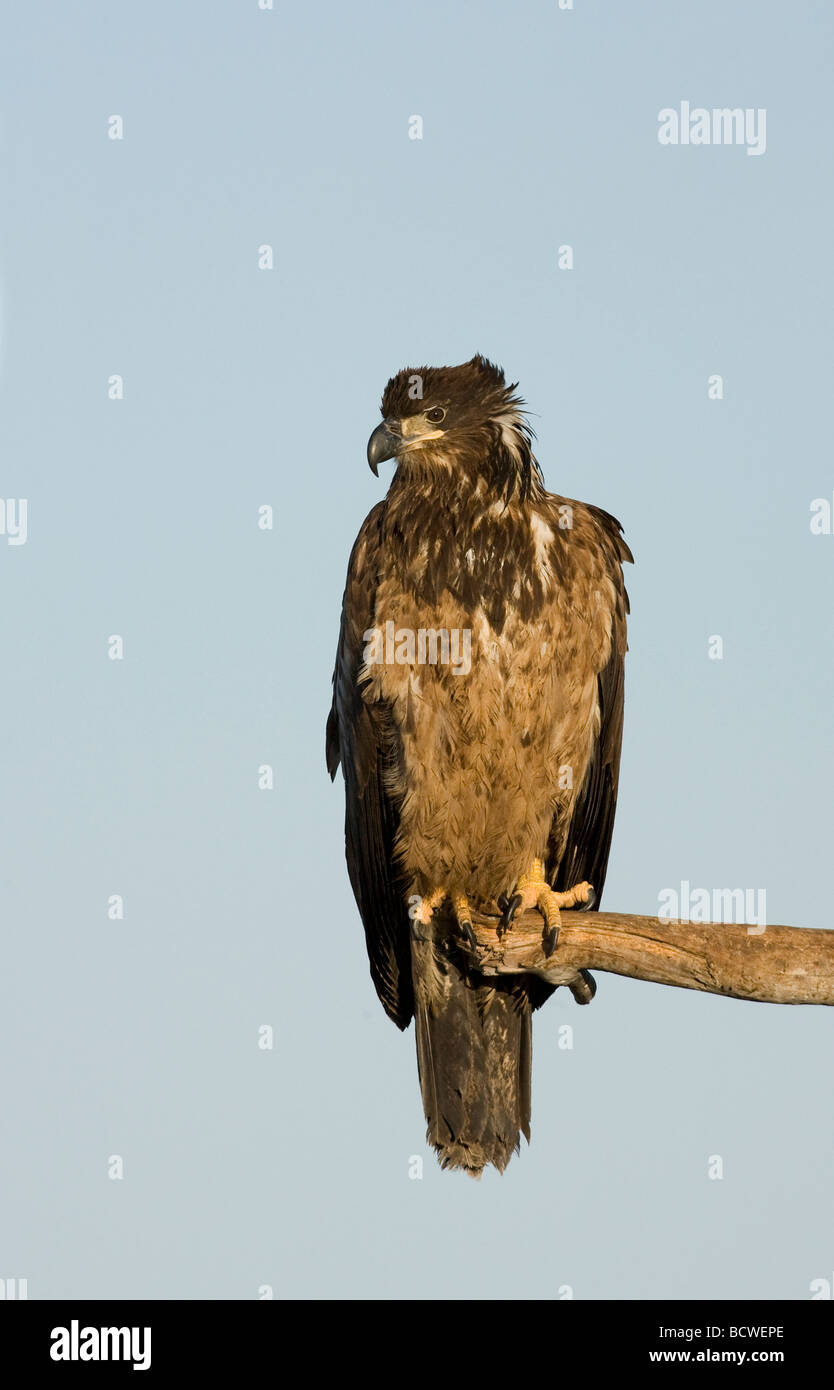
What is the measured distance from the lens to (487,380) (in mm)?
9438

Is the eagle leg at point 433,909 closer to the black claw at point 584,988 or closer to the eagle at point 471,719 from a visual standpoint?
the eagle at point 471,719

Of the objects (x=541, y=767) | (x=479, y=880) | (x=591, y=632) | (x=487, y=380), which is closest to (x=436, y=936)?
(x=479, y=880)

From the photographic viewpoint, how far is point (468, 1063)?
9492 mm

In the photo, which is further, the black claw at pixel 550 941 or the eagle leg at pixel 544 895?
the eagle leg at pixel 544 895

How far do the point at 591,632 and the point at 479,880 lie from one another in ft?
4.68

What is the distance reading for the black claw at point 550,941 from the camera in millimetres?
8742

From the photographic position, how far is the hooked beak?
9305 mm

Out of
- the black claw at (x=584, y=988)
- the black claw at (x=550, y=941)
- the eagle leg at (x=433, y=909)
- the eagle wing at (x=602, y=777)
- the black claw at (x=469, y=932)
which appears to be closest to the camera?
the black claw at (x=550, y=941)

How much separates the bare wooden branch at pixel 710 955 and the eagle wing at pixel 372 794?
1206 mm

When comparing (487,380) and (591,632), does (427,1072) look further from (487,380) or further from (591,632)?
(487,380)

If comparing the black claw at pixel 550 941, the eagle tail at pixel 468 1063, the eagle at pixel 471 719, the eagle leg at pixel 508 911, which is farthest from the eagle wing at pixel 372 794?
the black claw at pixel 550 941

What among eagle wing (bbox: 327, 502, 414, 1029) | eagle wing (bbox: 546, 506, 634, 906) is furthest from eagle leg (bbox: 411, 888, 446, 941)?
eagle wing (bbox: 546, 506, 634, 906)

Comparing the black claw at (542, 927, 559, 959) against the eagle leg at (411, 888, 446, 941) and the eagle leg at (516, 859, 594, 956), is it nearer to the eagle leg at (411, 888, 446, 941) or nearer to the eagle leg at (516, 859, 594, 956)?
Answer: the eagle leg at (516, 859, 594, 956)

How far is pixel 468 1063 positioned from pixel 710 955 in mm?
1805
